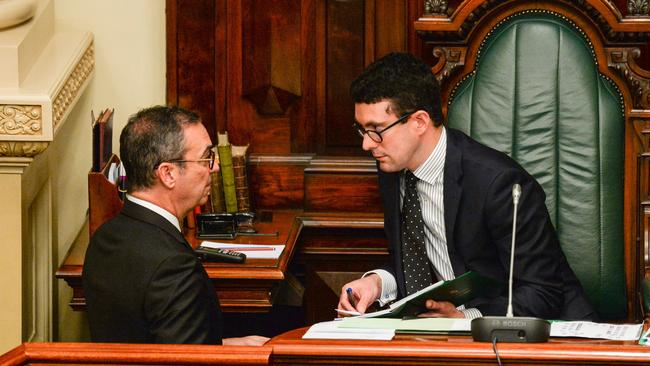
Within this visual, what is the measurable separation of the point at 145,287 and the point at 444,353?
2.22 ft

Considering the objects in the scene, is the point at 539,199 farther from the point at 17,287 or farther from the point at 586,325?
the point at 17,287

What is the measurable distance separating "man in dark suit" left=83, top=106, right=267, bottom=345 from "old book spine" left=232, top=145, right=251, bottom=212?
93 centimetres

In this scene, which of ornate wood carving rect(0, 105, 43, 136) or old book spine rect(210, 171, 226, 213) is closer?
ornate wood carving rect(0, 105, 43, 136)

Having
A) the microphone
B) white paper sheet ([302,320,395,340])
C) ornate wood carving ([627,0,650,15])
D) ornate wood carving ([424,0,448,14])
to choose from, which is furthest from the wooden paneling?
the microphone

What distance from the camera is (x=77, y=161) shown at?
13.0 feet

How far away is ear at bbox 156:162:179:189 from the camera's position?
2.54m

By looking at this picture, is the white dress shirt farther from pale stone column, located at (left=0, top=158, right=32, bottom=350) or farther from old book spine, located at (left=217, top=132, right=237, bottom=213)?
pale stone column, located at (left=0, top=158, right=32, bottom=350)

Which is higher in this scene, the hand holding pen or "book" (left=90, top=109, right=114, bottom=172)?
"book" (left=90, top=109, right=114, bottom=172)

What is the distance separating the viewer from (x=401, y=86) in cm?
314

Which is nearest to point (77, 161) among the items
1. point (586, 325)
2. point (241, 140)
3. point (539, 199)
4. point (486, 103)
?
point (241, 140)

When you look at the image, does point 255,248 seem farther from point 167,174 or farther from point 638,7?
point 638,7

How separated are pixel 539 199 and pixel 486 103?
0.47 metres

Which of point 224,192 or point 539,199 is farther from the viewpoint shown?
point 224,192

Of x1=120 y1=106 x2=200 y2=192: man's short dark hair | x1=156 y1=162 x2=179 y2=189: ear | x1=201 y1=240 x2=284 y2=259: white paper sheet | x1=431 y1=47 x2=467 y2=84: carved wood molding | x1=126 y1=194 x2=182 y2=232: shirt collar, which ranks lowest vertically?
x1=201 y1=240 x2=284 y2=259: white paper sheet
